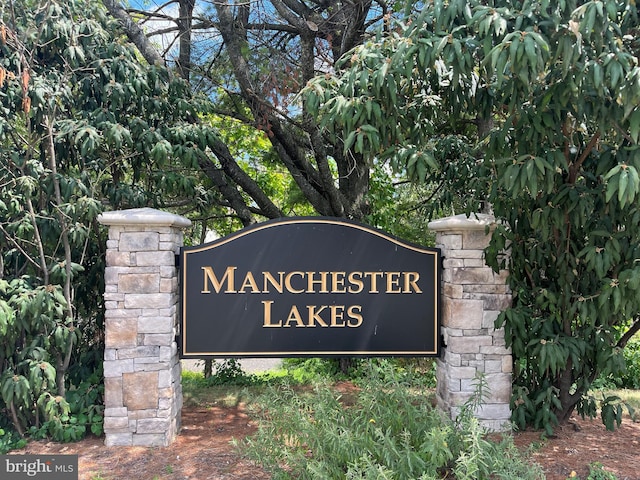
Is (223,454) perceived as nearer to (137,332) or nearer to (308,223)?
(137,332)

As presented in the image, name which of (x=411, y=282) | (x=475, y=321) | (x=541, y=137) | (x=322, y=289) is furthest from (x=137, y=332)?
(x=541, y=137)

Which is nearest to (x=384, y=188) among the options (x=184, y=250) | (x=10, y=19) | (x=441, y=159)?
(x=441, y=159)

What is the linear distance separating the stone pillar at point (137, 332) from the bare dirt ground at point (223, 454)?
0.17m

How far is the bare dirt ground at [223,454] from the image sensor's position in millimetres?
3406

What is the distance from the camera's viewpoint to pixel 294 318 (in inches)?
161

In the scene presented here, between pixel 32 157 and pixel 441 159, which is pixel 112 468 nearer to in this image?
pixel 32 157

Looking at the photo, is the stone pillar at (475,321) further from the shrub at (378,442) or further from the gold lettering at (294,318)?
the gold lettering at (294,318)

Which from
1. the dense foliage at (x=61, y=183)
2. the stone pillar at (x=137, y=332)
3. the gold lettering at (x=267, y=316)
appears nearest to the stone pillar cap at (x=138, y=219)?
Result: the stone pillar at (x=137, y=332)

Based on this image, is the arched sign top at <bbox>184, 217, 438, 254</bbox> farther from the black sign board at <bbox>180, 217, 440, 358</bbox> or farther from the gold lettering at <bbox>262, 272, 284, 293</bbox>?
the gold lettering at <bbox>262, 272, 284, 293</bbox>

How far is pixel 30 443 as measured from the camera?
12.9 feet

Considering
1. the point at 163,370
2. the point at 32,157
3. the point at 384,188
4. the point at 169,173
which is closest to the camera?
the point at 163,370

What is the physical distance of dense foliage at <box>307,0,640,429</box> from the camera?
8.25 feet

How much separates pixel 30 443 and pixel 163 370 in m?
1.16

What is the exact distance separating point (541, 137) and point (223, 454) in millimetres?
2990
